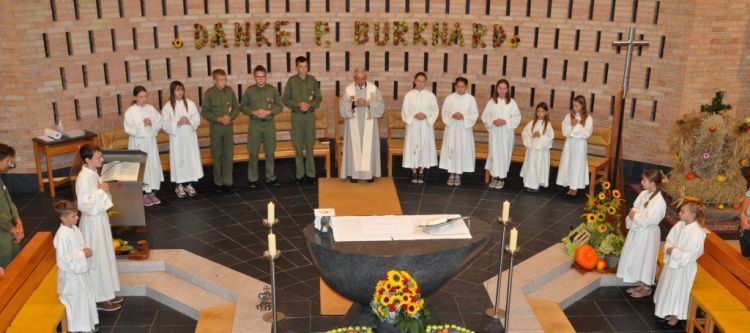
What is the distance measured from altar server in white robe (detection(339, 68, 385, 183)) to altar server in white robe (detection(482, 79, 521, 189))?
1722 mm

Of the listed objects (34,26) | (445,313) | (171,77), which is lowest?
(445,313)

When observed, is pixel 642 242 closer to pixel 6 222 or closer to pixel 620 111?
pixel 620 111

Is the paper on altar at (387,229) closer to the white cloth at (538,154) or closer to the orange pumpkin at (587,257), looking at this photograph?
the orange pumpkin at (587,257)

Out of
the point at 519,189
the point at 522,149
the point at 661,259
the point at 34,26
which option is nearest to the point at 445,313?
the point at 661,259

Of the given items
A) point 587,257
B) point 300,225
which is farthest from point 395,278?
point 300,225

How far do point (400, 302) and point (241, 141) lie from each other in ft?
27.3

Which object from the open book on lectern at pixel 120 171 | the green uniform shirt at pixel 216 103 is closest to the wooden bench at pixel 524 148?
the green uniform shirt at pixel 216 103

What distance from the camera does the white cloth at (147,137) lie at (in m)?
11.6

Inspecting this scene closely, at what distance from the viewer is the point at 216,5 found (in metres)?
13.5

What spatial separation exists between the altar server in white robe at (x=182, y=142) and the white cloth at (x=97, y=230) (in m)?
3.38

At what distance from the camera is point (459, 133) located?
12.8 metres

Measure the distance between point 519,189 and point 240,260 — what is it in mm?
4835

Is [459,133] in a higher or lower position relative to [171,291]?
higher

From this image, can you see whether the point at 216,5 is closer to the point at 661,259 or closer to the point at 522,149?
the point at 522,149
